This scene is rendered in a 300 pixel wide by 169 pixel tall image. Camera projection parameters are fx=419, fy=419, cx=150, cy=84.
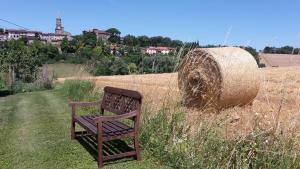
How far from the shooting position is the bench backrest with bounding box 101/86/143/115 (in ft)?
18.2

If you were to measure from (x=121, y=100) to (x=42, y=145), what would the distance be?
1.42 metres

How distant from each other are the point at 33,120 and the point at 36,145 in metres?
2.52

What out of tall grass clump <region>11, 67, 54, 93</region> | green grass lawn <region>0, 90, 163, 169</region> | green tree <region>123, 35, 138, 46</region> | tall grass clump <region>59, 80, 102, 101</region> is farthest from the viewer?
tall grass clump <region>11, 67, 54, 93</region>

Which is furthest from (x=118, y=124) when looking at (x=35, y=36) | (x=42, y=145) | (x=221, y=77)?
(x=35, y=36)

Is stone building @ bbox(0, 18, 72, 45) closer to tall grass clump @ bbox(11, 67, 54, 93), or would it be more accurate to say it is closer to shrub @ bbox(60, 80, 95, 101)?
tall grass clump @ bbox(11, 67, 54, 93)

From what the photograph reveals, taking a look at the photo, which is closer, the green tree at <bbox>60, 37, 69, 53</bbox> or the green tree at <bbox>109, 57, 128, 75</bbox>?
the green tree at <bbox>109, 57, 128, 75</bbox>

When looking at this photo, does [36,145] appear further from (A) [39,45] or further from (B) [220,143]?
(A) [39,45]

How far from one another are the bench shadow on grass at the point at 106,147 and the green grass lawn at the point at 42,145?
0.07 meters

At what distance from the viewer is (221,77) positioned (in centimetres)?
914

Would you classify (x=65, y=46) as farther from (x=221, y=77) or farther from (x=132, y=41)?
(x=221, y=77)

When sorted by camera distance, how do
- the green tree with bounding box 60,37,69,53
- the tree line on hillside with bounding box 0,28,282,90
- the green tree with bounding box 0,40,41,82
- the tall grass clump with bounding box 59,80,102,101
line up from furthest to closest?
the green tree with bounding box 60,37,69,53 < the green tree with bounding box 0,40,41,82 < the tall grass clump with bounding box 59,80,102,101 < the tree line on hillside with bounding box 0,28,282,90

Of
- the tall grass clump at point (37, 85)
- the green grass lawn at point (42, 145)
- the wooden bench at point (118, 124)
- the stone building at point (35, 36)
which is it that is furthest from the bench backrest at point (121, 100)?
the stone building at point (35, 36)

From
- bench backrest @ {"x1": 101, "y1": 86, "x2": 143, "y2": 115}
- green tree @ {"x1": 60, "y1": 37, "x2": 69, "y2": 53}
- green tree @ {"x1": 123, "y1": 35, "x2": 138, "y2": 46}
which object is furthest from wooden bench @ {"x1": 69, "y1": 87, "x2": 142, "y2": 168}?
green tree @ {"x1": 60, "y1": 37, "x2": 69, "y2": 53}

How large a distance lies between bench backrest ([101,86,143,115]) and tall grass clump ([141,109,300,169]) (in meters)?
0.46
